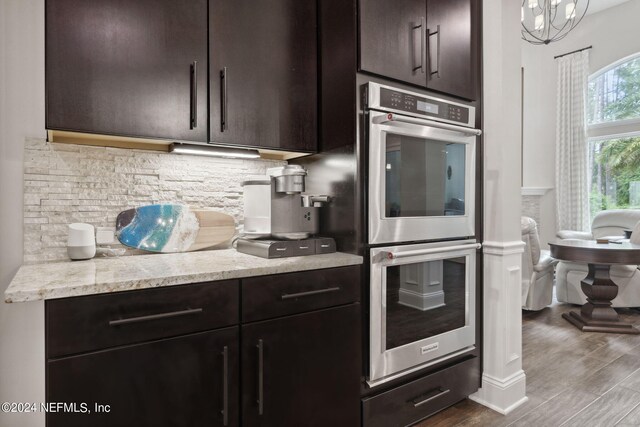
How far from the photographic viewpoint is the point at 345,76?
71.7 inches

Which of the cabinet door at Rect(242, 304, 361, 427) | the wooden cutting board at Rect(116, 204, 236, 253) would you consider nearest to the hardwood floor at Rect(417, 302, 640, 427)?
the cabinet door at Rect(242, 304, 361, 427)

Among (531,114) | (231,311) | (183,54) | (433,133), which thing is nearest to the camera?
(231,311)

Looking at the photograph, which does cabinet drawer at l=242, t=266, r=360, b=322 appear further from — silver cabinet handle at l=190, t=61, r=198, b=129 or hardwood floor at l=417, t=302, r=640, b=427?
hardwood floor at l=417, t=302, r=640, b=427

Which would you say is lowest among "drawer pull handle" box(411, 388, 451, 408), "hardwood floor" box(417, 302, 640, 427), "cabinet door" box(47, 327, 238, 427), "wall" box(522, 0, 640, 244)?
"hardwood floor" box(417, 302, 640, 427)

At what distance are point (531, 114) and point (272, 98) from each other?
6.47 metres

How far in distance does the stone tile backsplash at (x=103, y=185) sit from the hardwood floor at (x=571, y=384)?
5.61ft

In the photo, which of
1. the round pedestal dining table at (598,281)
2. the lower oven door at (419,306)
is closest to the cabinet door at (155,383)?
the lower oven door at (419,306)

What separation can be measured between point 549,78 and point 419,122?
20.0ft

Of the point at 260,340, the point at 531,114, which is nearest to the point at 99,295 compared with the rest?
the point at 260,340

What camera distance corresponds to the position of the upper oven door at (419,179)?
70.0 inches

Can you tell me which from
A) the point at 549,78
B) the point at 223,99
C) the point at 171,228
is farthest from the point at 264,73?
the point at 549,78

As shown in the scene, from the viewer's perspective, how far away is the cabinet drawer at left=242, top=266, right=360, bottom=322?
1444mm

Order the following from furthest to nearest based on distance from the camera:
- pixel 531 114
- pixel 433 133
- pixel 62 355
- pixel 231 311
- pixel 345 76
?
1. pixel 531 114
2. pixel 433 133
3. pixel 345 76
4. pixel 231 311
5. pixel 62 355

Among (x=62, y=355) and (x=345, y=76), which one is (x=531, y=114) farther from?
(x=62, y=355)
